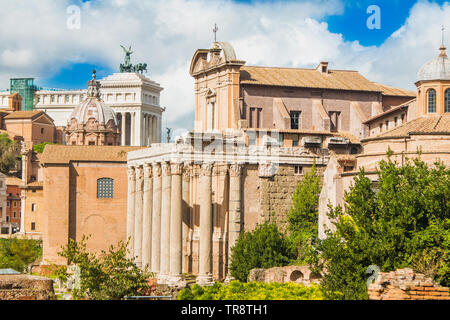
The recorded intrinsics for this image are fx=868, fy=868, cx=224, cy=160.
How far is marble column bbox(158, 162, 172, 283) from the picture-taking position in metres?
46.6

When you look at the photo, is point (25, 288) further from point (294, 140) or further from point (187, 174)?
point (294, 140)

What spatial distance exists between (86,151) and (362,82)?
20.4 m

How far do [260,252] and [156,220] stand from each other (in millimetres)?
8227

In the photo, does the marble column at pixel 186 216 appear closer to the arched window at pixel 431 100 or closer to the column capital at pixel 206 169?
the column capital at pixel 206 169

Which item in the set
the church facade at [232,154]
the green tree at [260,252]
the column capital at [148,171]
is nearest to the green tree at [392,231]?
the green tree at [260,252]

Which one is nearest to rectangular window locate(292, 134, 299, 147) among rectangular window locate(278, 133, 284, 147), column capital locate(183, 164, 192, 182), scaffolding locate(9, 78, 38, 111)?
rectangular window locate(278, 133, 284, 147)

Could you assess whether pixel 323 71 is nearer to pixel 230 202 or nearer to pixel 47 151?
pixel 230 202

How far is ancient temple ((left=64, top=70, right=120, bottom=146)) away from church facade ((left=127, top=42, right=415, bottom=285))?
64.5 feet

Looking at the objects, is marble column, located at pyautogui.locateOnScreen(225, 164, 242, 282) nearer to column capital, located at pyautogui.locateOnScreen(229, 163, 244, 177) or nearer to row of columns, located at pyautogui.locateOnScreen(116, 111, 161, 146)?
column capital, located at pyautogui.locateOnScreen(229, 163, 244, 177)

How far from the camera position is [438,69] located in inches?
1649

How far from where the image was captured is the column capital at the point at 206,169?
46500mm

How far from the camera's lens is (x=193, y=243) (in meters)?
50.2

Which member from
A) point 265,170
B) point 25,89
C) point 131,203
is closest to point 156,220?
point 265,170
